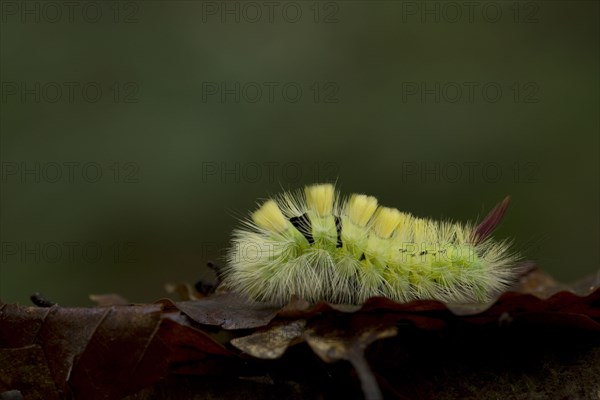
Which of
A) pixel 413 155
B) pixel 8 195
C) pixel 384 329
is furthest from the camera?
pixel 413 155

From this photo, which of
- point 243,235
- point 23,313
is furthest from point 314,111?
point 23,313

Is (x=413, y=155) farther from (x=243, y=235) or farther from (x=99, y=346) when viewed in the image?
(x=99, y=346)

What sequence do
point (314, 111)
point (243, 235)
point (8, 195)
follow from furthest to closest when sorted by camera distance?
point (314, 111) < point (8, 195) < point (243, 235)

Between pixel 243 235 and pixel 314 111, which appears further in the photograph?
pixel 314 111

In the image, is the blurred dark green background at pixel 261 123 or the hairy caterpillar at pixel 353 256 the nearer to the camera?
the hairy caterpillar at pixel 353 256
